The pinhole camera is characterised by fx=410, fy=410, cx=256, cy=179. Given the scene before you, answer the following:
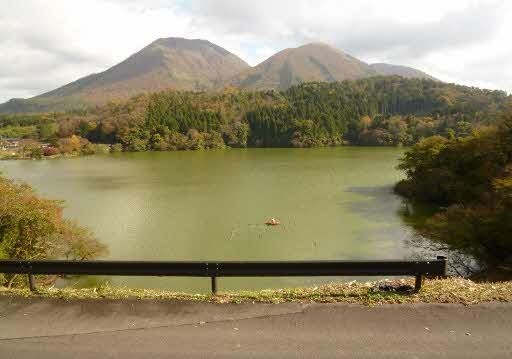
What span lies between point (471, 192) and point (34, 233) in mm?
30547

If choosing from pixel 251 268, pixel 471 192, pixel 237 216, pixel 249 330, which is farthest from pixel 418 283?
pixel 471 192

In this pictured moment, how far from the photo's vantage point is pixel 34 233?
17.9 metres

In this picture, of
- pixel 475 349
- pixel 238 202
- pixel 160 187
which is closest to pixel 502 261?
pixel 475 349

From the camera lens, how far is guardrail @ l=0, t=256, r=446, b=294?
23.2ft

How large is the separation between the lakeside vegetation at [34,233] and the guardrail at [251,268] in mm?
8336

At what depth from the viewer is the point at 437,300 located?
6.88 meters

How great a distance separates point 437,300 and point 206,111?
13568 centimetres

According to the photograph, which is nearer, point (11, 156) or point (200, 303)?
point (200, 303)

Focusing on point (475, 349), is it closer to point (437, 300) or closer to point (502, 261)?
point (437, 300)

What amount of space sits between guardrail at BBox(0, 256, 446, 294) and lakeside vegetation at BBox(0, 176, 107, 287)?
8.34 metres

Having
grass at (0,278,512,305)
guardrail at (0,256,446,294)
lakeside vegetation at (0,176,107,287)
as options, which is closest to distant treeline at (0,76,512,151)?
lakeside vegetation at (0,176,107,287)

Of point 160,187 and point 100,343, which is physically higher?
point 100,343

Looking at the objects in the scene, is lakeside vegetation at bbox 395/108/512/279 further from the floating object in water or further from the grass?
the floating object in water

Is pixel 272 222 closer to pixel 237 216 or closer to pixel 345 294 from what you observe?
pixel 237 216
